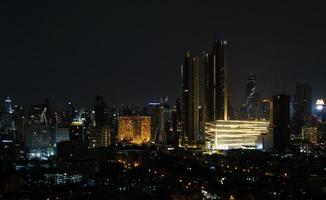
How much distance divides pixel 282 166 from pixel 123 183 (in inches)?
273

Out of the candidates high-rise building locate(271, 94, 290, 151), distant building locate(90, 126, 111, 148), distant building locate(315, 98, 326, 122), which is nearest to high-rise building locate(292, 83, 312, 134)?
distant building locate(315, 98, 326, 122)

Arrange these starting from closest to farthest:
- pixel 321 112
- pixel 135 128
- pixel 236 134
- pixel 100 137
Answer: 1. pixel 236 134
2. pixel 100 137
3. pixel 135 128
4. pixel 321 112

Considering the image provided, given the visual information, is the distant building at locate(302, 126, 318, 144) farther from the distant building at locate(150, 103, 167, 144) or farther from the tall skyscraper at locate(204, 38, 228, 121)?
the distant building at locate(150, 103, 167, 144)

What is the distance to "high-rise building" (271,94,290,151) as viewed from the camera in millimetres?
28203

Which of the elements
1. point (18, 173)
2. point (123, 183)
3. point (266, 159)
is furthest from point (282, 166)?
point (18, 173)

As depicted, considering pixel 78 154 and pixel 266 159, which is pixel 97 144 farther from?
pixel 266 159

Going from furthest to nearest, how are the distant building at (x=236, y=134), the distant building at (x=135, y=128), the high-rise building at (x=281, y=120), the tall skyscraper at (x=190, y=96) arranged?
the distant building at (x=135, y=128) < the tall skyscraper at (x=190, y=96) < the high-rise building at (x=281, y=120) < the distant building at (x=236, y=134)

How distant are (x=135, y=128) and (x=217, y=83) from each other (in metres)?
6.52

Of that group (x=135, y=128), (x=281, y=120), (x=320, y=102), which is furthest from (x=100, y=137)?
(x=320, y=102)

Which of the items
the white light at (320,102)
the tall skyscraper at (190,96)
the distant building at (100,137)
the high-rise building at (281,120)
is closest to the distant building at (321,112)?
the white light at (320,102)

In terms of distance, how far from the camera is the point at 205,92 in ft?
98.3

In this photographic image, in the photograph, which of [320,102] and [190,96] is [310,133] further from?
[190,96]

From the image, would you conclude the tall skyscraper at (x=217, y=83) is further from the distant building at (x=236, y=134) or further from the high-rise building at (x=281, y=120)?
the high-rise building at (x=281, y=120)

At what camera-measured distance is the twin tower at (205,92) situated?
95.1 ft
